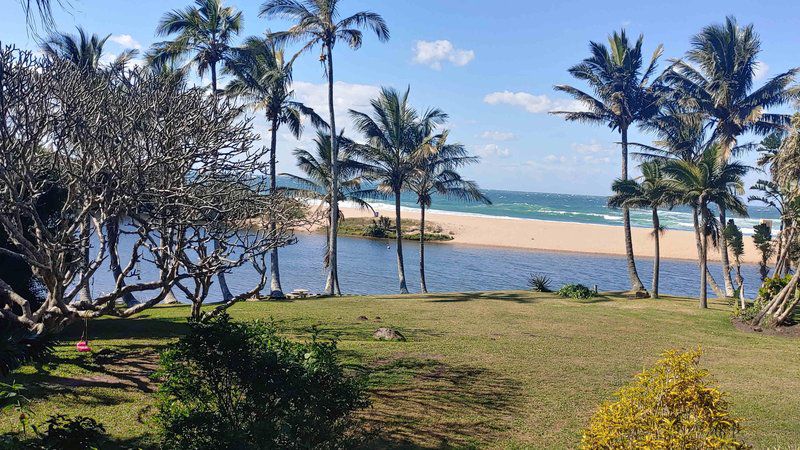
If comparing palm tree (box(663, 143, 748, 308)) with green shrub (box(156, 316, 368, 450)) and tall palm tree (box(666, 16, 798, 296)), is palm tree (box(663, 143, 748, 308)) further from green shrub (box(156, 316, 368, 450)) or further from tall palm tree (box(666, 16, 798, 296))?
green shrub (box(156, 316, 368, 450))

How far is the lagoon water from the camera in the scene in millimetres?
29891

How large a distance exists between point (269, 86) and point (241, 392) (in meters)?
19.6

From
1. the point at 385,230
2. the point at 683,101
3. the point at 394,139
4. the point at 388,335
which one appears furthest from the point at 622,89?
the point at 385,230

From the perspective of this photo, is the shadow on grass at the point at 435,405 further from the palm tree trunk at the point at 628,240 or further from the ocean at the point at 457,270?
the palm tree trunk at the point at 628,240

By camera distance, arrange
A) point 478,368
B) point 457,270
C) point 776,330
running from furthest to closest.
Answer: point 457,270 → point 776,330 → point 478,368

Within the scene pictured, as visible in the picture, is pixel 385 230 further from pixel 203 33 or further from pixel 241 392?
pixel 241 392

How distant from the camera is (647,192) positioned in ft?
71.8

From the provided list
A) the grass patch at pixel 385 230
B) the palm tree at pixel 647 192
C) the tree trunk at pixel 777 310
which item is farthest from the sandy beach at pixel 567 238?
the tree trunk at pixel 777 310

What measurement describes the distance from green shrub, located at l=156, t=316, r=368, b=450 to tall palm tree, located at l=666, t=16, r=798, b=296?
75.1 feet

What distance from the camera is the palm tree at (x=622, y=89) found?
25.0 m

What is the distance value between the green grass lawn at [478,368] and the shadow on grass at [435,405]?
21mm

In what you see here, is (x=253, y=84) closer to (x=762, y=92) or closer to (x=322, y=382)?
(x=322, y=382)

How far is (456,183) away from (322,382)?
875 inches

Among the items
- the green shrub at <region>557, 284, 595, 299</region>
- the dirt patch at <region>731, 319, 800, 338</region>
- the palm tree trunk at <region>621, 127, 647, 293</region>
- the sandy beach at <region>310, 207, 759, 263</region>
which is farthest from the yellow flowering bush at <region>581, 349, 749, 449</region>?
the sandy beach at <region>310, 207, 759, 263</region>
